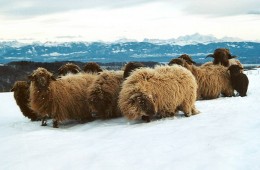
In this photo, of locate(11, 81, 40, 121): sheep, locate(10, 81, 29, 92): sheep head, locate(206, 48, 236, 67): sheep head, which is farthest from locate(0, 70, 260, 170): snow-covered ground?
locate(206, 48, 236, 67): sheep head

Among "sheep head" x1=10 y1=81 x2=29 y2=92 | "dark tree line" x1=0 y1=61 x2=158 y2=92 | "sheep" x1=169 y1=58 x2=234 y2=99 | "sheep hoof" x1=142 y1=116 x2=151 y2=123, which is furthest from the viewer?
"dark tree line" x1=0 y1=61 x2=158 y2=92

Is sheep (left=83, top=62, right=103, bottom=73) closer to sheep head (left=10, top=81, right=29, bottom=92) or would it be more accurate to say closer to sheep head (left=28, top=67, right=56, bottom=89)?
sheep head (left=10, top=81, right=29, bottom=92)

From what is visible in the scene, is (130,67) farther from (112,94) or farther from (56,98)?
(56,98)

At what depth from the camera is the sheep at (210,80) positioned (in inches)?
526

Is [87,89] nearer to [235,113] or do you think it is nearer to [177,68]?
[177,68]

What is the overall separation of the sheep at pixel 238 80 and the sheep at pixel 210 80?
17 cm

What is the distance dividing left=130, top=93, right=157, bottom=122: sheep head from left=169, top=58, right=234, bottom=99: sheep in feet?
13.0

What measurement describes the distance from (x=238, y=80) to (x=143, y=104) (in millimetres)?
5828

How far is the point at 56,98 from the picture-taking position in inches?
411

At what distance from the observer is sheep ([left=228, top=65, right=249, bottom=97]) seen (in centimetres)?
1379

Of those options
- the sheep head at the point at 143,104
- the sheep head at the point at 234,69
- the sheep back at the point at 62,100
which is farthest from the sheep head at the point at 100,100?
the sheep head at the point at 234,69

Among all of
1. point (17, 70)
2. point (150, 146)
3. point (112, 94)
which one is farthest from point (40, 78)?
point (17, 70)

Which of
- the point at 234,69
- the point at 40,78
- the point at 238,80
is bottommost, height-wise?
the point at 238,80

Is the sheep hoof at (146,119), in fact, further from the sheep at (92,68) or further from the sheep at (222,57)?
the sheep at (222,57)
